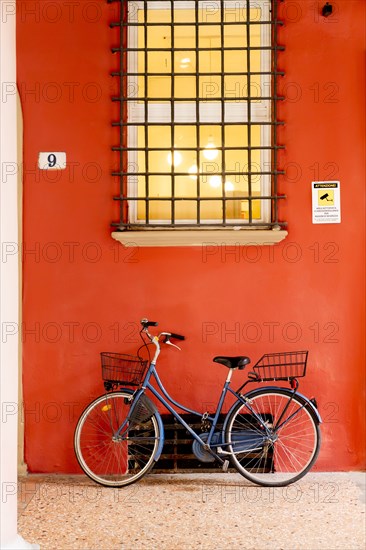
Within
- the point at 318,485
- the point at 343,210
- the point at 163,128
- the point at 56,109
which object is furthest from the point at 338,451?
the point at 56,109

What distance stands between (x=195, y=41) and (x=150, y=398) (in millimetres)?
2431

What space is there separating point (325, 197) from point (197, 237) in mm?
921

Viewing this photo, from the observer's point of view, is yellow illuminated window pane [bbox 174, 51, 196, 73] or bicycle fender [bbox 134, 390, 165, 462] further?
yellow illuminated window pane [bbox 174, 51, 196, 73]

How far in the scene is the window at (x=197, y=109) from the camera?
12.3ft

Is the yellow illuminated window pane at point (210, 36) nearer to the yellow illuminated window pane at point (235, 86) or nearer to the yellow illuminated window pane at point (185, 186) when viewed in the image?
the yellow illuminated window pane at point (235, 86)

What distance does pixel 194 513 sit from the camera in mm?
3195

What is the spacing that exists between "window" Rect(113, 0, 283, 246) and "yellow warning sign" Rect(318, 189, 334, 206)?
314 millimetres

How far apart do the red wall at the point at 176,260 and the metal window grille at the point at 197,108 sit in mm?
111

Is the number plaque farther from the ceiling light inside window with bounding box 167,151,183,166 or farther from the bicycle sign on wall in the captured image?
→ the bicycle sign on wall

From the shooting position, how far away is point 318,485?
359cm

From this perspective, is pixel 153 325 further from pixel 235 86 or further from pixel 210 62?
pixel 210 62

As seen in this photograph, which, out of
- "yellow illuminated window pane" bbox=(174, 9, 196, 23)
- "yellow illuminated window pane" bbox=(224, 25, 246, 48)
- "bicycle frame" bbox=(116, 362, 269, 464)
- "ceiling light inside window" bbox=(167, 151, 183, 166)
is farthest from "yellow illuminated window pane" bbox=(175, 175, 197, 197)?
"bicycle frame" bbox=(116, 362, 269, 464)

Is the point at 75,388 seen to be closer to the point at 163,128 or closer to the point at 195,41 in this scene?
the point at 163,128

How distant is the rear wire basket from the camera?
3.66 metres
